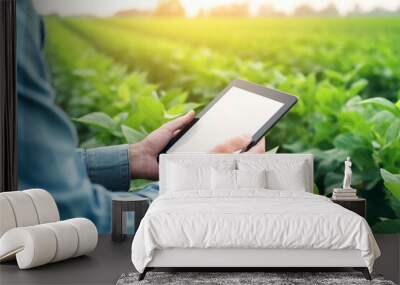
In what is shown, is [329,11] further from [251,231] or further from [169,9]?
[251,231]

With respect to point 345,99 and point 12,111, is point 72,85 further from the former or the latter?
point 345,99

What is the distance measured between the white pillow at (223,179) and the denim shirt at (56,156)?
886 millimetres

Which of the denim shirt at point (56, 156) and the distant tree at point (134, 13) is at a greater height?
the distant tree at point (134, 13)

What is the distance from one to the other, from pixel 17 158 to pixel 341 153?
2.96 m

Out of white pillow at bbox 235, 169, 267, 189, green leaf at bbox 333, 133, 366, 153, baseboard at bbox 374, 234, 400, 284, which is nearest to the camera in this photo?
baseboard at bbox 374, 234, 400, 284

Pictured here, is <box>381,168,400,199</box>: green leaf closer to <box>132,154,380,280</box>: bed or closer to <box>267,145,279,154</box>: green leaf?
<box>267,145,279,154</box>: green leaf

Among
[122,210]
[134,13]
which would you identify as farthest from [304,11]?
[122,210]

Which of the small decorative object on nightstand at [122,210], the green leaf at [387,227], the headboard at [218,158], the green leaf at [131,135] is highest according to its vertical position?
the green leaf at [131,135]

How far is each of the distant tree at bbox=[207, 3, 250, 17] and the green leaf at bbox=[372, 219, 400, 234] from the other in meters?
2.28

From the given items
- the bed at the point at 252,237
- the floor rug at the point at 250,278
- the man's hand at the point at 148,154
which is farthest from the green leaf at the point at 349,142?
the floor rug at the point at 250,278

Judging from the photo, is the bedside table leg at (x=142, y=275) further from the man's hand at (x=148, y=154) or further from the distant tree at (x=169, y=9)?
the distant tree at (x=169, y=9)

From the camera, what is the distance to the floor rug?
473 centimetres

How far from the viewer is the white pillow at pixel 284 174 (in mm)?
6277

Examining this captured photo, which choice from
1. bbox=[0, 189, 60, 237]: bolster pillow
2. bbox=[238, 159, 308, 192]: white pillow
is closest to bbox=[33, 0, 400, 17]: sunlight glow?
bbox=[238, 159, 308, 192]: white pillow
